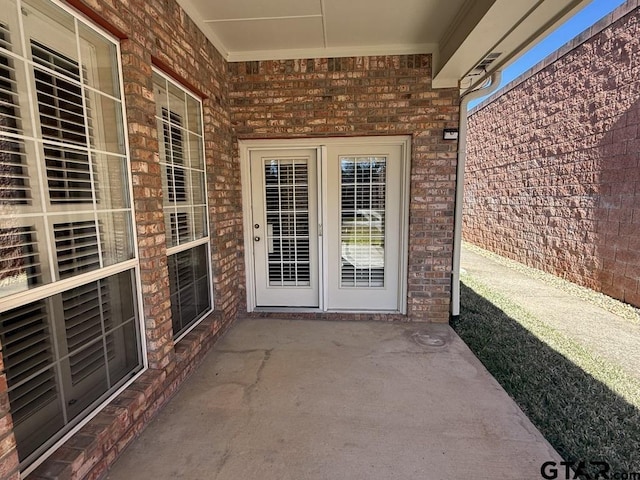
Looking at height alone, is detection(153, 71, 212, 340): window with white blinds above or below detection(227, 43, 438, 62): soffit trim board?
below

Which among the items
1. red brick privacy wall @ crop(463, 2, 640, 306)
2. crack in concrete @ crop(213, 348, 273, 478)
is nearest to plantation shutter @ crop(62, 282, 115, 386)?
crack in concrete @ crop(213, 348, 273, 478)

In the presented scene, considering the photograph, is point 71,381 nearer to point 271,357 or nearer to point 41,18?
point 271,357

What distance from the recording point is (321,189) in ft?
11.7

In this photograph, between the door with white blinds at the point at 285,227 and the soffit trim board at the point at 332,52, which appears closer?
the soffit trim board at the point at 332,52

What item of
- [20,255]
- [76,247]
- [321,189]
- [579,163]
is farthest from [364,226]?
[579,163]

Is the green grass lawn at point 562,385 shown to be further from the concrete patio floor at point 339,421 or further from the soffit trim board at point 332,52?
the soffit trim board at point 332,52

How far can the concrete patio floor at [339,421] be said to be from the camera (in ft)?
5.51

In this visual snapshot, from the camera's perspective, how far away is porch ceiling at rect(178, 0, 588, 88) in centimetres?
220

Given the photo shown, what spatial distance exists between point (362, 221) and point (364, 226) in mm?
62

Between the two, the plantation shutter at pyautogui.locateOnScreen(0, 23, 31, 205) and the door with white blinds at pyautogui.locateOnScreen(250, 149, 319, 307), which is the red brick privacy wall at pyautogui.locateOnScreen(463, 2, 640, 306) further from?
the plantation shutter at pyautogui.locateOnScreen(0, 23, 31, 205)

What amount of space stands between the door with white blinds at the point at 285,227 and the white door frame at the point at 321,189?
2.4 inches

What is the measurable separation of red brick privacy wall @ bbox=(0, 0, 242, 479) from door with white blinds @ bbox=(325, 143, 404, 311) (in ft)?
4.30

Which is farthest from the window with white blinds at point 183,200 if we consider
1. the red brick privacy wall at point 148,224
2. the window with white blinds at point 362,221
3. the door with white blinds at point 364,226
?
the window with white blinds at point 362,221

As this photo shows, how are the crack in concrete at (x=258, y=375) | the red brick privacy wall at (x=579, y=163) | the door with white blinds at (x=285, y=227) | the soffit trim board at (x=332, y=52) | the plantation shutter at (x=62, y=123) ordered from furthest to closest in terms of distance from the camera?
the red brick privacy wall at (x=579, y=163) < the door with white blinds at (x=285, y=227) < the soffit trim board at (x=332, y=52) < the crack in concrete at (x=258, y=375) < the plantation shutter at (x=62, y=123)
